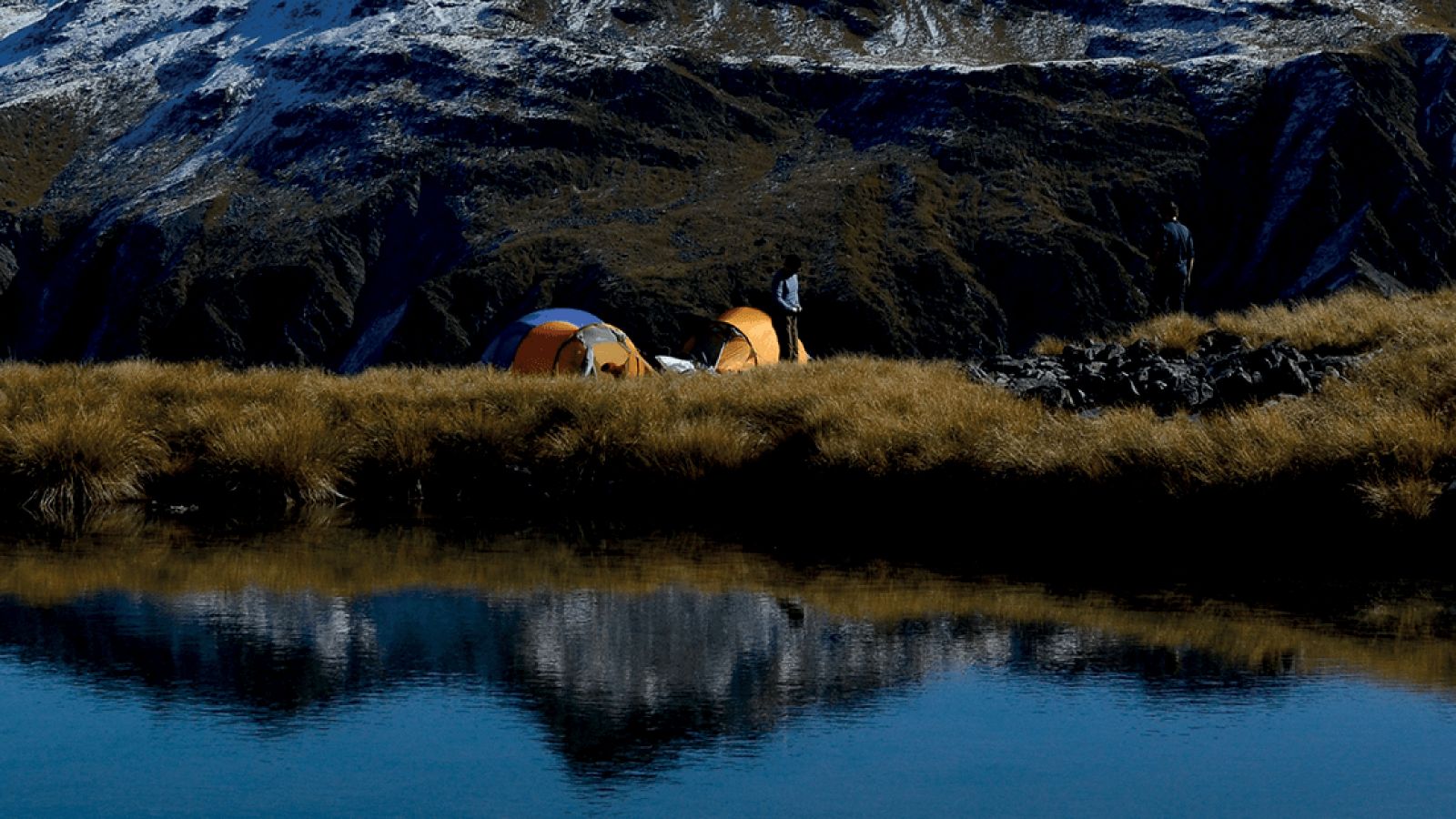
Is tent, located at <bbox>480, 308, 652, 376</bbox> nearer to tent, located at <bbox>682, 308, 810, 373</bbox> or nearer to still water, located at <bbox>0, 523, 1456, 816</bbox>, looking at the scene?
tent, located at <bbox>682, 308, 810, 373</bbox>

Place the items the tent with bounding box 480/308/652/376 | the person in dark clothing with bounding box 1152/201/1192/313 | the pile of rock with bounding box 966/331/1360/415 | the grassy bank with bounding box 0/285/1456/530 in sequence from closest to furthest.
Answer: the grassy bank with bounding box 0/285/1456/530 < the pile of rock with bounding box 966/331/1360/415 < the person in dark clothing with bounding box 1152/201/1192/313 < the tent with bounding box 480/308/652/376

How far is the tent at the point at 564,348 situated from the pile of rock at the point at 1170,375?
1072 cm

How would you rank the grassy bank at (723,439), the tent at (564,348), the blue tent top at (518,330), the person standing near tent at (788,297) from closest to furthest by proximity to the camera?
the grassy bank at (723,439) < the person standing near tent at (788,297) < the tent at (564,348) < the blue tent top at (518,330)

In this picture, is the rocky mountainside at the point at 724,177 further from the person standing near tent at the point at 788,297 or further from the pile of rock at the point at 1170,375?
the pile of rock at the point at 1170,375

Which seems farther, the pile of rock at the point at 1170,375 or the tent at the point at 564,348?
the tent at the point at 564,348

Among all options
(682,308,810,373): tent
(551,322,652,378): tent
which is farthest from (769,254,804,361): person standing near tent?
(682,308,810,373): tent

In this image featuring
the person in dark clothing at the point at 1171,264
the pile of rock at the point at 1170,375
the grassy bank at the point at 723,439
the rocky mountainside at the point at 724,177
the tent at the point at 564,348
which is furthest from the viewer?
the rocky mountainside at the point at 724,177

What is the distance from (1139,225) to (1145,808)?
364 feet

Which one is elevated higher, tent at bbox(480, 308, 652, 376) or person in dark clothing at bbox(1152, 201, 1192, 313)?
person in dark clothing at bbox(1152, 201, 1192, 313)

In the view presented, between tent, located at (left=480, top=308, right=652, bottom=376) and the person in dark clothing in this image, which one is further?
tent, located at (left=480, top=308, right=652, bottom=376)

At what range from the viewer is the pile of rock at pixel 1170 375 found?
18094 millimetres

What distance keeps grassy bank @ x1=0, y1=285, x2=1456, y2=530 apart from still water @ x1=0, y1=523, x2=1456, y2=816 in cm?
232

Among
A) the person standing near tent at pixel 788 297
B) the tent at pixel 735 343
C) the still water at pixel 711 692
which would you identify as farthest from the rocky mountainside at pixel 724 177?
the still water at pixel 711 692

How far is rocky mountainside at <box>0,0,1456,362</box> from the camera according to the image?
105 m
